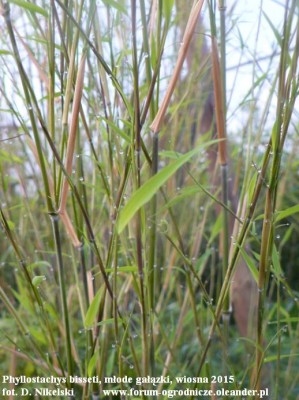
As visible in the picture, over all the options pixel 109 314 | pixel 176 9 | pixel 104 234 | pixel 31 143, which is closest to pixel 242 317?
pixel 104 234

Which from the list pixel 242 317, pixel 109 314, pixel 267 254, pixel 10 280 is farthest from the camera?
pixel 10 280

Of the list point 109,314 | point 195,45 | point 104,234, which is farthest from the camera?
point 195,45

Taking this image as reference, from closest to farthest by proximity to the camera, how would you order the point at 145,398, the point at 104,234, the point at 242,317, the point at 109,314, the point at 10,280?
1. the point at 145,398
2. the point at 109,314
3. the point at 104,234
4. the point at 242,317
5. the point at 10,280

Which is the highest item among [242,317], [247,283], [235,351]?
[247,283]

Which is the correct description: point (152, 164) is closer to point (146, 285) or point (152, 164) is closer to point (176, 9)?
point (146, 285)

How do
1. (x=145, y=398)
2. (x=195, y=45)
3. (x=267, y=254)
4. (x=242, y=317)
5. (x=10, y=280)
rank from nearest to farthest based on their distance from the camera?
(x=267, y=254)
(x=145, y=398)
(x=195, y=45)
(x=242, y=317)
(x=10, y=280)

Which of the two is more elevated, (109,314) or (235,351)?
(109,314)

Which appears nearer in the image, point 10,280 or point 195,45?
point 195,45

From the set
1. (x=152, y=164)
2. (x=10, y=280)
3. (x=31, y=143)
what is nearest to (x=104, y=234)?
(x=31, y=143)

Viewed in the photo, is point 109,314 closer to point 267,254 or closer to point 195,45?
point 267,254
